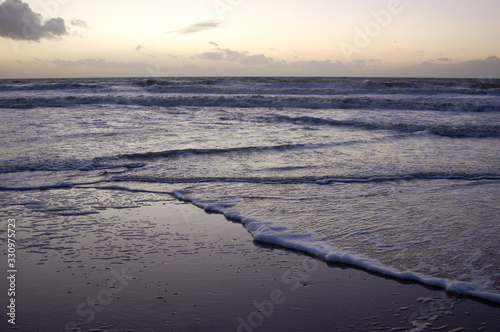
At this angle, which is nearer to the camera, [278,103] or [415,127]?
[415,127]

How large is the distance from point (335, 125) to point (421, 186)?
899cm

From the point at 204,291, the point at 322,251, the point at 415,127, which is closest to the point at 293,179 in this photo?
the point at 322,251

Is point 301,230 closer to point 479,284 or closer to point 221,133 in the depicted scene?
point 479,284

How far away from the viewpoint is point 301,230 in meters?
5.05

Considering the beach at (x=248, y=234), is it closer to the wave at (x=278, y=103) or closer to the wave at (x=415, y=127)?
the wave at (x=415, y=127)

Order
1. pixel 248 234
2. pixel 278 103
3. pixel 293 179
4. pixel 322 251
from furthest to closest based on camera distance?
1. pixel 278 103
2. pixel 293 179
3. pixel 248 234
4. pixel 322 251

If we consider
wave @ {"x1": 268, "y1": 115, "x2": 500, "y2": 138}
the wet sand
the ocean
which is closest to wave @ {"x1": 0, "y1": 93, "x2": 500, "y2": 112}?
the ocean

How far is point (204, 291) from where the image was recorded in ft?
11.7


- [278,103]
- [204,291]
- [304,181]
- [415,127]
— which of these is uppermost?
[278,103]

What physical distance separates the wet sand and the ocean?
29cm

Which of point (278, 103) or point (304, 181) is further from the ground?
point (278, 103)

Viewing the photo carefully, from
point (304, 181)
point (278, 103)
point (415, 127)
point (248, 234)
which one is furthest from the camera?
point (278, 103)

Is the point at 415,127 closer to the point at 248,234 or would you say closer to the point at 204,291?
the point at 248,234

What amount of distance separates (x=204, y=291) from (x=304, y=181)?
166 inches
